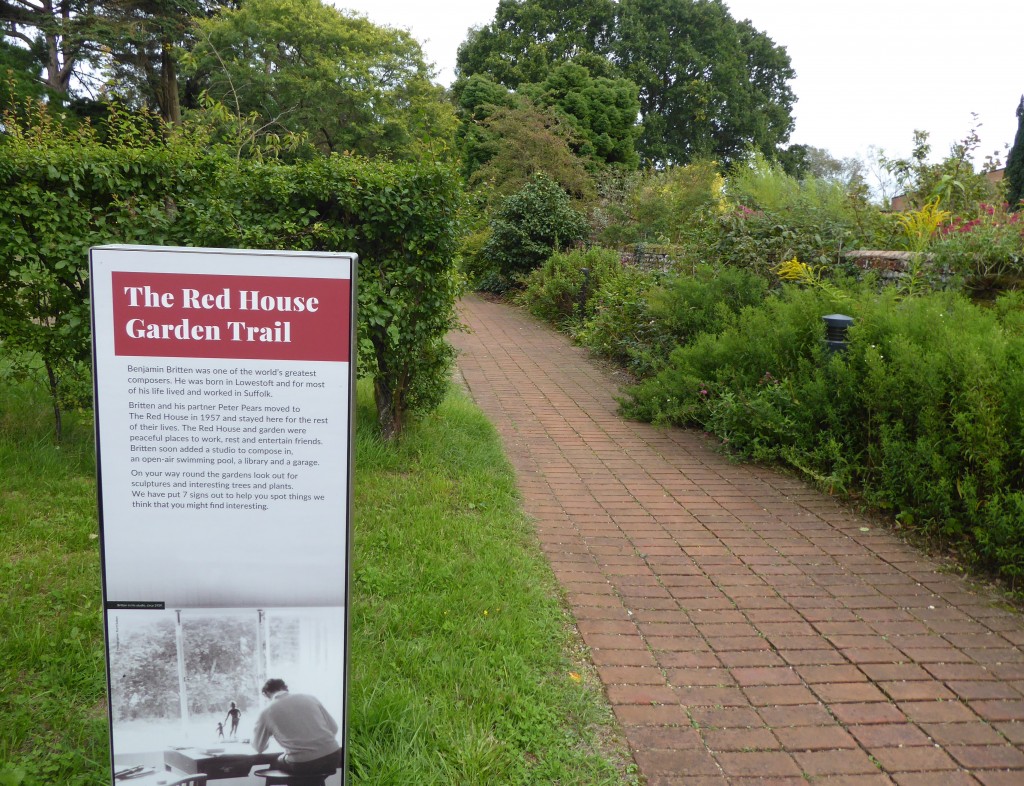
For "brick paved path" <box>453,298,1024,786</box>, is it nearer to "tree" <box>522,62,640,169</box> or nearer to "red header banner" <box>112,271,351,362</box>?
"red header banner" <box>112,271,351,362</box>

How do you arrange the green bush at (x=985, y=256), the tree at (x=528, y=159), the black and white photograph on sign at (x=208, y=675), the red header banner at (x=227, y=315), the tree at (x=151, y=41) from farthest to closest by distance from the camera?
the tree at (x=151, y=41)
the tree at (x=528, y=159)
the green bush at (x=985, y=256)
the black and white photograph on sign at (x=208, y=675)
the red header banner at (x=227, y=315)

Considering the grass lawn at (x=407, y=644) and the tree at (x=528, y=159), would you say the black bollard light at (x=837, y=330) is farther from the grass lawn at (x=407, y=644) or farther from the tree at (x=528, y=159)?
the tree at (x=528, y=159)

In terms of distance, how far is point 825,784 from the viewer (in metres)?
2.70

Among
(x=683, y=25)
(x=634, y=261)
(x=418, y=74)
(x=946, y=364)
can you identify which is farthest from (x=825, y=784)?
(x=683, y=25)

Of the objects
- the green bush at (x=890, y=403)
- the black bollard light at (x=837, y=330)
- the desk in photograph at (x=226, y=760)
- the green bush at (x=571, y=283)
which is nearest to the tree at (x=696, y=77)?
the green bush at (x=571, y=283)

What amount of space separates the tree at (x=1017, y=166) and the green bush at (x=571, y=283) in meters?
10.4

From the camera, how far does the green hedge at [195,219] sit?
508cm

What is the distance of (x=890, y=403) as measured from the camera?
17.1ft

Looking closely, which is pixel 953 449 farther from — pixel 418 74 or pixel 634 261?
pixel 418 74

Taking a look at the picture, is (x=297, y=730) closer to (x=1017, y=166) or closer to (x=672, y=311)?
(x=672, y=311)

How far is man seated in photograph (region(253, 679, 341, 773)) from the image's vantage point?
2.22 m

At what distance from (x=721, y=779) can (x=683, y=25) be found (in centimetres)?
4747

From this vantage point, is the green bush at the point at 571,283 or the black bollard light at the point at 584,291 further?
the green bush at the point at 571,283

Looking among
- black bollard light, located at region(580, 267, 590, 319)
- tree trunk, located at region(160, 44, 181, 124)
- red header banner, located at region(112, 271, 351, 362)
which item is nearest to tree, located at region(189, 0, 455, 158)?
tree trunk, located at region(160, 44, 181, 124)
